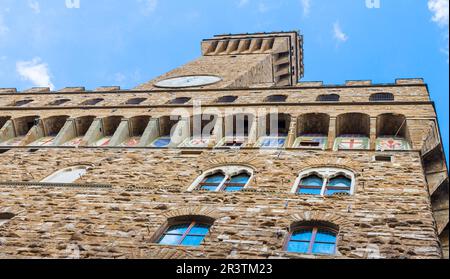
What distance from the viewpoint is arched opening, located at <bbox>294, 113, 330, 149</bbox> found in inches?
628

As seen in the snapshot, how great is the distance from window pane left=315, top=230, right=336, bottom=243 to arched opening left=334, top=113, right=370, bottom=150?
6.12 m

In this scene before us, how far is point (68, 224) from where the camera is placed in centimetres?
1035

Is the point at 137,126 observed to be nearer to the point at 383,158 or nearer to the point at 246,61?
the point at 383,158

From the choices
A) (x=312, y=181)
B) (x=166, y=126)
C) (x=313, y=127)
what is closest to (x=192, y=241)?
(x=312, y=181)

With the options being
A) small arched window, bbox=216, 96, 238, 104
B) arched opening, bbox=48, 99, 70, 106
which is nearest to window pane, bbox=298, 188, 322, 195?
small arched window, bbox=216, 96, 238, 104

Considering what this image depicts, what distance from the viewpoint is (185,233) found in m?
9.89

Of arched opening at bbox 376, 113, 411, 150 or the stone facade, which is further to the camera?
arched opening at bbox 376, 113, 411, 150

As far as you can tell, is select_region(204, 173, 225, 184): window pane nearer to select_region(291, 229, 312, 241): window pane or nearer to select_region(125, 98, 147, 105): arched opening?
select_region(291, 229, 312, 241): window pane

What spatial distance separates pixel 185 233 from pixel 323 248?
2.50 m

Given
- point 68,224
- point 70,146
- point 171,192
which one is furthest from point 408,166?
point 70,146

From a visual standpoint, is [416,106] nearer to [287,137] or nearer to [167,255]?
[287,137]

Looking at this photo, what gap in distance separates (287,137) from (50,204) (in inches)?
266

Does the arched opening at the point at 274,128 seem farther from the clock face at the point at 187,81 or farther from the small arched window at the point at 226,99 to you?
the clock face at the point at 187,81

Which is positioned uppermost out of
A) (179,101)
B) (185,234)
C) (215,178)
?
(179,101)
